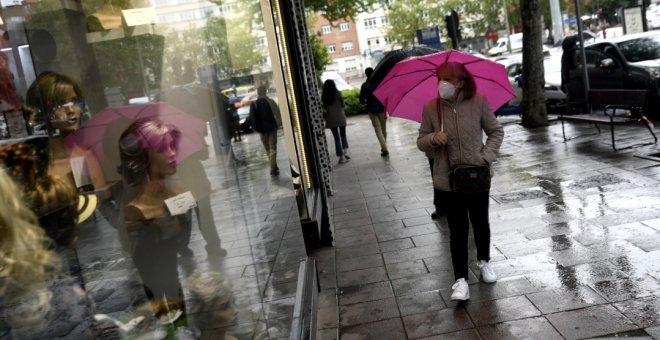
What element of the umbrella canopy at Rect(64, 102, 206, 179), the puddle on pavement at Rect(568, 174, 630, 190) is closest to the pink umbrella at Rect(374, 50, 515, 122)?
the puddle on pavement at Rect(568, 174, 630, 190)

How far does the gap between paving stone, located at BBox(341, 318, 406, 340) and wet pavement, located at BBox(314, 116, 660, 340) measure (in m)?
0.01

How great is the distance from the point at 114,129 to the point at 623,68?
41.4 ft

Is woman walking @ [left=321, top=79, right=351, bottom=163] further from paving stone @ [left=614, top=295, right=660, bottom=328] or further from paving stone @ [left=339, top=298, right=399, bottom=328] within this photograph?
paving stone @ [left=614, top=295, right=660, bottom=328]

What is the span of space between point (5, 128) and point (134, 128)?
0.85 m

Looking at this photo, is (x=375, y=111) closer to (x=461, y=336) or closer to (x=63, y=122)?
(x=461, y=336)

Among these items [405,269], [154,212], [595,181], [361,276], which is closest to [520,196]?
[595,181]

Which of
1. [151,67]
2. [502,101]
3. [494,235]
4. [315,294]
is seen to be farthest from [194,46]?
[494,235]

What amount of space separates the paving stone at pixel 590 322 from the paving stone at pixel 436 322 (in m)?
0.59

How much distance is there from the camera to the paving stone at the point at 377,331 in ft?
13.9

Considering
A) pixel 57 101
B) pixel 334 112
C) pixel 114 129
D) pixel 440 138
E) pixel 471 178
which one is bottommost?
pixel 471 178

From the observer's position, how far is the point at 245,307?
10.2ft

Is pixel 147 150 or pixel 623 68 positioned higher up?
pixel 147 150

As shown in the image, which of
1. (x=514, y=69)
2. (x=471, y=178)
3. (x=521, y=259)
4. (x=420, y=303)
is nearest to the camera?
(x=471, y=178)

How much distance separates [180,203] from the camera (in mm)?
2584
